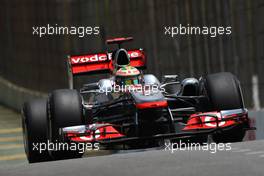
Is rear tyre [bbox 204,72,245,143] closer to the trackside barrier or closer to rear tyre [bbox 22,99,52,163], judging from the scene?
rear tyre [bbox 22,99,52,163]

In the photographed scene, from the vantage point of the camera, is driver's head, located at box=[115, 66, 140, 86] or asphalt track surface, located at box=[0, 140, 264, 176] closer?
asphalt track surface, located at box=[0, 140, 264, 176]

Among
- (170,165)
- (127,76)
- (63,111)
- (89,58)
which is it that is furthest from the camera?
(89,58)

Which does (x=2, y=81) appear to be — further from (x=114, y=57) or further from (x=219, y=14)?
(x=114, y=57)

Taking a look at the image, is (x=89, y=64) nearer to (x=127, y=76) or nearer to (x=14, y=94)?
(x=127, y=76)

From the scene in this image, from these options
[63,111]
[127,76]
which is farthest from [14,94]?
[63,111]

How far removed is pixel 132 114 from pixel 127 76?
102cm

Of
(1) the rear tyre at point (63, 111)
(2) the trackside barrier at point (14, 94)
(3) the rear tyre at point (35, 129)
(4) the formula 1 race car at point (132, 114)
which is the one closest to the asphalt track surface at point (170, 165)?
(4) the formula 1 race car at point (132, 114)

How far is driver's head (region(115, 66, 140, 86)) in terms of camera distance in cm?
1136

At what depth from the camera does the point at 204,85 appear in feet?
35.6

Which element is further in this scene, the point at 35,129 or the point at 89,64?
the point at 89,64

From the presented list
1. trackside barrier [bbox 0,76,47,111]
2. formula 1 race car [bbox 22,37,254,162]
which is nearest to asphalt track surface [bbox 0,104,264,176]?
formula 1 race car [bbox 22,37,254,162]

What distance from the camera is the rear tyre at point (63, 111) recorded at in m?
10.1

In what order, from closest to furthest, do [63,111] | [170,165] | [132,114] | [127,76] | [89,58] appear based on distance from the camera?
1. [170,165]
2. [63,111]
3. [132,114]
4. [127,76]
5. [89,58]

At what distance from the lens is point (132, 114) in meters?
10.5
